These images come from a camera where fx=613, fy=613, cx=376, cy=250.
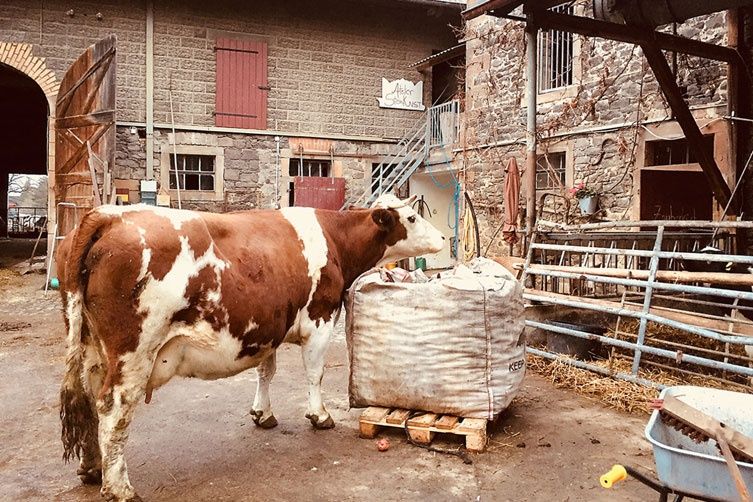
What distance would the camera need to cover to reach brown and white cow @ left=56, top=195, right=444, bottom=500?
3.17 m

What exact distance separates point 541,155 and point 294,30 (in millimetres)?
7580

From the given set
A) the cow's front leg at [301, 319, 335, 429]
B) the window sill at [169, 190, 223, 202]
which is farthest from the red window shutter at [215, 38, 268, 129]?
the cow's front leg at [301, 319, 335, 429]

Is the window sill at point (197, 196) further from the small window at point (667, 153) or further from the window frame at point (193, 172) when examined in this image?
the small window at point (667, 153)

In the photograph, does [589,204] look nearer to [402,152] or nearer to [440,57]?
[440,57]

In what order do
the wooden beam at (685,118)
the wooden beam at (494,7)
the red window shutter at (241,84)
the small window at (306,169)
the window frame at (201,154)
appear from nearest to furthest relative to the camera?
1. the wooden beam at (494,7)
2. the wooden beam at (685,118)
3. the window frame at (201,154)
4. the red window shutter at (241,84)
5. the small window at (306,169)

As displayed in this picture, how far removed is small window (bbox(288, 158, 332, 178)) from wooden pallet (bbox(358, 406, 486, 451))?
12.0 metres

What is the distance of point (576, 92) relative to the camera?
1070 cm

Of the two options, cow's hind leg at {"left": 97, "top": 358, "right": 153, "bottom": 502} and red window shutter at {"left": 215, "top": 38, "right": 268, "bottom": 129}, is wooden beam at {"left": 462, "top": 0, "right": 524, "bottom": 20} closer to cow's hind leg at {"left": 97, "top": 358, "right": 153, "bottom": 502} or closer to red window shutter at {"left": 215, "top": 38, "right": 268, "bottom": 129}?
cow's hind leg at {"left": 97, "top": 358, "right": 153, "bottom": 502}

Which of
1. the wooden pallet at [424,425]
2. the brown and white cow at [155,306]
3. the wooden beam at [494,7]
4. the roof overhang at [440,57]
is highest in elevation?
the roof overhang at [440,57]

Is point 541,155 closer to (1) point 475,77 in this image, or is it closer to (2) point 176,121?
(1) point 475,77

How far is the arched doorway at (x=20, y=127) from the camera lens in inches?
669

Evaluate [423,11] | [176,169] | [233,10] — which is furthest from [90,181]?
[423,11]

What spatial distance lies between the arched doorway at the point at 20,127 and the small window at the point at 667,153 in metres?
13.3

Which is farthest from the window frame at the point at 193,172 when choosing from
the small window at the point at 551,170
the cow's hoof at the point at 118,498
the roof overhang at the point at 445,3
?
the cow's hoof at the point at 118,498
